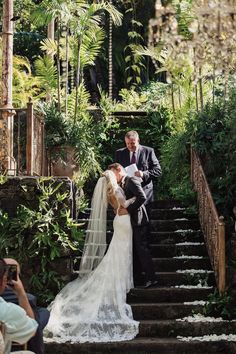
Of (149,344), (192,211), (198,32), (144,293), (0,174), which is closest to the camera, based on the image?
(198,32)

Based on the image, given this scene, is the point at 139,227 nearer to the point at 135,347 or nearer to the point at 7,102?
the point at 135,347

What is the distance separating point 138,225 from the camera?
10531 millimetres

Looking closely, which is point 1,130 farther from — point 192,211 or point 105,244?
point 192,211

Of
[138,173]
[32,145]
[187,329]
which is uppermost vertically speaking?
[32,145]

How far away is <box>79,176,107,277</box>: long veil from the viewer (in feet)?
35.1

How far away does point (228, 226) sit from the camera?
1140 cm

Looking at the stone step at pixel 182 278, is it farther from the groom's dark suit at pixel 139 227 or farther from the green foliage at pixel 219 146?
the green foliage at pixel 219 146

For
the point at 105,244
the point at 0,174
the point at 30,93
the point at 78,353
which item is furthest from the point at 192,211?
the point at 30,93

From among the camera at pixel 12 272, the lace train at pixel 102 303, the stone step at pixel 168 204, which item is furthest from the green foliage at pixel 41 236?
the camera at pixel 12 272

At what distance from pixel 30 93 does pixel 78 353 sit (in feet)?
27.0

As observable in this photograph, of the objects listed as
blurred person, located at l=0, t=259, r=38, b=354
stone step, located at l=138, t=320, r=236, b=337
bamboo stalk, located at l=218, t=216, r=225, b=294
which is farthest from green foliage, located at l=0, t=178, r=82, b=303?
blurred person, located at l=0, t=259, r=38, b=354

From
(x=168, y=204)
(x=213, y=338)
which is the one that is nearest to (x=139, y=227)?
(x=213, y=338)

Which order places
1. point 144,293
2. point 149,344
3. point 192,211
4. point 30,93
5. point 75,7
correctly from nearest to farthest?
point 149,344, point 144,293, point 192,211, point 75,7, point 30,93

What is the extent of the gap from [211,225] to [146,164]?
1279 millimetres
